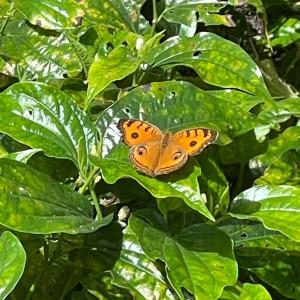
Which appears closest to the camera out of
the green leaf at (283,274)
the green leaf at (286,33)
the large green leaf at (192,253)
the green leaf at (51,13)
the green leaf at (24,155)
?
the large green leaf at (192,253)

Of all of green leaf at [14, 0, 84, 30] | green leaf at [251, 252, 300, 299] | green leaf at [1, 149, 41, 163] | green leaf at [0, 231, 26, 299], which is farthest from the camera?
green leaf at [14, 0, 84, 30]

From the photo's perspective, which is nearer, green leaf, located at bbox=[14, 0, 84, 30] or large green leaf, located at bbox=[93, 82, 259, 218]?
large green leaf, located at bbox=[93, 82, 259, 218]

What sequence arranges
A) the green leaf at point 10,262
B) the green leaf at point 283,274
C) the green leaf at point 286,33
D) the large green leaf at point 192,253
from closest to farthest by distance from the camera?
the green leaf at point 10,262 < the large green leaf at point 192,253 < the green leaf at point 283,274 < the green leaf at point 286,33

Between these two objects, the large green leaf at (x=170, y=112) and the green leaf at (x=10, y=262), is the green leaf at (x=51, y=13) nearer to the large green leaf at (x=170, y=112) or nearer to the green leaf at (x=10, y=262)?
the large green leaf at (x=170, y=112)


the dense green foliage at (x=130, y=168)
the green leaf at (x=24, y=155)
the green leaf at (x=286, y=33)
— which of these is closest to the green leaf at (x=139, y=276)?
the dense green foliage at (x=130, y=168)

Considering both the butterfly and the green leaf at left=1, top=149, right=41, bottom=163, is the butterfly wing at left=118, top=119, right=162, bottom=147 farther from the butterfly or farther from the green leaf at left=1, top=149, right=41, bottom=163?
the green leaf at left=1, top=149, right=41, bottom=163

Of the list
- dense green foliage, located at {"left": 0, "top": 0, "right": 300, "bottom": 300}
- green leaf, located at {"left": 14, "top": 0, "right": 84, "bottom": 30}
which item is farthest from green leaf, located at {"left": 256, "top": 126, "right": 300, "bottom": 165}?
green leaf, located at {"left": 14, "top": 0, "right": 84, "bottom": 30}
